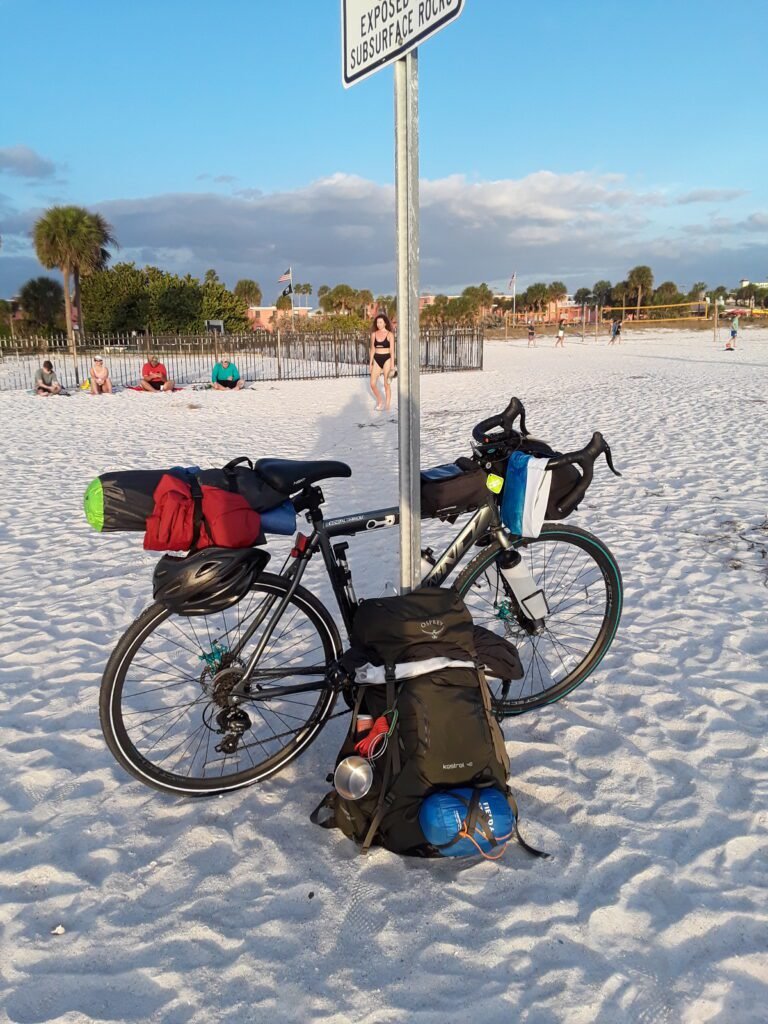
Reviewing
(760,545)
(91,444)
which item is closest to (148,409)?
(91,444)

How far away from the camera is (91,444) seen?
11484 mm

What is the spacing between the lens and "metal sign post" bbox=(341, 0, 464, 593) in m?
2.21

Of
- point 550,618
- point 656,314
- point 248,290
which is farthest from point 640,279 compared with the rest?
point 550,618

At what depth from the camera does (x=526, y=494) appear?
295 centimetres

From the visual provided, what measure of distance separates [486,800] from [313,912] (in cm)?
65

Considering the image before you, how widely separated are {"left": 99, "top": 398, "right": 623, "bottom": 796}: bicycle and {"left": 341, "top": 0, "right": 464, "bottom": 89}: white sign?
1.35 metres

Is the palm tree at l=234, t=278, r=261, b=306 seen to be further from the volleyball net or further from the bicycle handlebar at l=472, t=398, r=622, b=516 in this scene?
the bicycle handlebar at l=472, t=398, r=622, b=516

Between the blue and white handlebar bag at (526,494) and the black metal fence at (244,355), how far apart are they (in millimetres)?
22564

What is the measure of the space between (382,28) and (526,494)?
1.70m

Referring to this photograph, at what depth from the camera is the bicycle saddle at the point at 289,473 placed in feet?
8.66

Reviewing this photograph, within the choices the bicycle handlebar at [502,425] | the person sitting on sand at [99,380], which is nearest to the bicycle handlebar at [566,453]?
the bicycle handlebar at [502,425]

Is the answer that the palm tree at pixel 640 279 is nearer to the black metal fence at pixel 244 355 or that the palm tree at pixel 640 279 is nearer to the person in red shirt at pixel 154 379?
the black metal fence at pixel 244 355

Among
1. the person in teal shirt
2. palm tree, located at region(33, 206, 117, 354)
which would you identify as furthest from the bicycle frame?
palm tree, located at region(33, 206, 117, 354)

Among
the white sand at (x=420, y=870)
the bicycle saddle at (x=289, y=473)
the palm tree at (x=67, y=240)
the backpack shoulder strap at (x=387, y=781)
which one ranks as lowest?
the white sand at (x=420, y=870)
